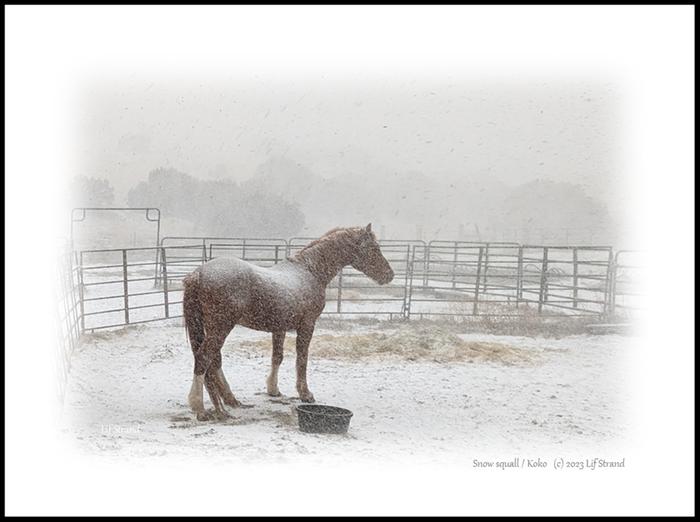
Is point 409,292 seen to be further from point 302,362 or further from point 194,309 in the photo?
point 194,309

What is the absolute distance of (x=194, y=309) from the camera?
415 cm

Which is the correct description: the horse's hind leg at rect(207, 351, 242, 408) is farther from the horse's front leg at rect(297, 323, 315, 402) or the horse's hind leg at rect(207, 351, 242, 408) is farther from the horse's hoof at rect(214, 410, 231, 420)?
the horse's front leg at rect(297, 323, 315, 402)

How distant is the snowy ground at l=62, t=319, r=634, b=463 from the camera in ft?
11.8

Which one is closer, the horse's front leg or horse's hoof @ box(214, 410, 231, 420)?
horse's hoof @ box(214, 410, 231, 420)

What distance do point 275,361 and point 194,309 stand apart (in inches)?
37.1

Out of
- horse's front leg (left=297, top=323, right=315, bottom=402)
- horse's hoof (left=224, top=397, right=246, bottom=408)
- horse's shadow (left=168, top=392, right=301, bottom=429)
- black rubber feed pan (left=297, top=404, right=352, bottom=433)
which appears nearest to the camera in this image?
black rubber feed pan (left=297, top=404, right=352, bottom=433)

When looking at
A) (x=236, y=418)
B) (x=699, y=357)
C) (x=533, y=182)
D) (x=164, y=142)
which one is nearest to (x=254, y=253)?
(x=164, y=142)

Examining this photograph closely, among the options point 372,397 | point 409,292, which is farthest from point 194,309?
point 409,292

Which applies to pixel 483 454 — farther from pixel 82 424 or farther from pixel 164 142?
pixel 164 142

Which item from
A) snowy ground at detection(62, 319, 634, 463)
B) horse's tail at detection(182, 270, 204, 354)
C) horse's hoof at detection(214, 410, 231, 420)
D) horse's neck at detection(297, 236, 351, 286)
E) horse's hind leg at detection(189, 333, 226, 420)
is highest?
horse's neck at detection(297, 236, 351, 286)

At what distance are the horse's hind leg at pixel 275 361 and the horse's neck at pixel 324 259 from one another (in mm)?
570

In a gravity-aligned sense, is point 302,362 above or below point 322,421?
above

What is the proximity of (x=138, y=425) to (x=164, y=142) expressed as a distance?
736 cm

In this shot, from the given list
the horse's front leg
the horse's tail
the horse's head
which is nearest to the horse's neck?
the horse's head
